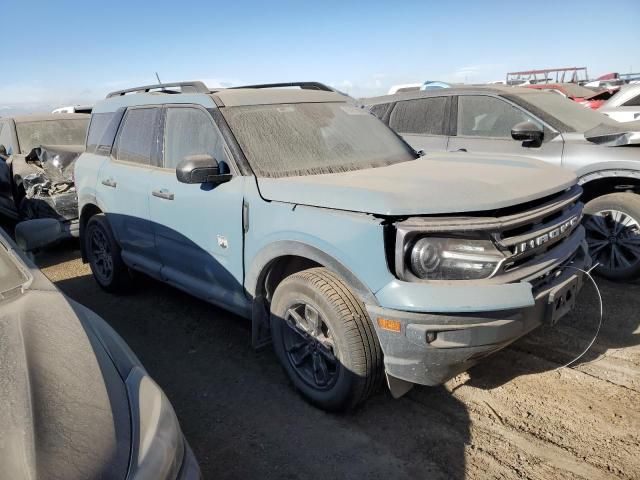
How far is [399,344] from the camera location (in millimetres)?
2529

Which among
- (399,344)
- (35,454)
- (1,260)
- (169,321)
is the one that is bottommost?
(169,321)

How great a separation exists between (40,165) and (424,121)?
5.58 metres

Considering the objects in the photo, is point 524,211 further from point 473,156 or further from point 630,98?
point 630,98

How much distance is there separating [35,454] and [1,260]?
1.40 m

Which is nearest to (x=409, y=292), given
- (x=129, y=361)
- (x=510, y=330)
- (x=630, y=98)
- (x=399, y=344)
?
(x=399, y=344)

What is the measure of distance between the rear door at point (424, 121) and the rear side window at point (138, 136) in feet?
9.95

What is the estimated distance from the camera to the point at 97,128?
5.25 m

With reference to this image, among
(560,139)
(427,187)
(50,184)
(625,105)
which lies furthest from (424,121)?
(50,184)

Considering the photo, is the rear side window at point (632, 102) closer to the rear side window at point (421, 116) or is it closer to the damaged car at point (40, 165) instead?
the rear side window at point (421, 116)

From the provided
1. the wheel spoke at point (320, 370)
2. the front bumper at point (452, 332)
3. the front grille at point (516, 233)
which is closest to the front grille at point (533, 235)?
the front grille at point (516, 233)

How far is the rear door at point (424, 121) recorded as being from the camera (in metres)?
5.88

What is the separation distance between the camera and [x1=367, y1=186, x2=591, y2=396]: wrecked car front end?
242 cm

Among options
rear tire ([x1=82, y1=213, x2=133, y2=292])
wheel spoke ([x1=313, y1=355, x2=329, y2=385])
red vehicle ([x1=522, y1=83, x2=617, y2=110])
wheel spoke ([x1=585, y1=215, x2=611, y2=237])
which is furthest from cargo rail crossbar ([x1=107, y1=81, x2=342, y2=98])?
red vehicle ([x1=522, y1=83, x2=617, y2=110])

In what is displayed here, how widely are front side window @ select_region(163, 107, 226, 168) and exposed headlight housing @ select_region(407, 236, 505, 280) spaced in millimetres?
1655
